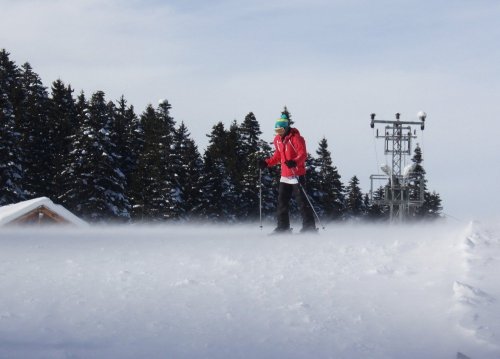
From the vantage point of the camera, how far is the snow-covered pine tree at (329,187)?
2670 inches

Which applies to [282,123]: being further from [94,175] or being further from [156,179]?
[156,179]

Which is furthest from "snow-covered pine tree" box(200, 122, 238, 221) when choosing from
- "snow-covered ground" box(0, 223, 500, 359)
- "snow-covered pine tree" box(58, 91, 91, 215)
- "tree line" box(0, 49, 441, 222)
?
"snow-covered ground" box(0, 223, 500, 359)

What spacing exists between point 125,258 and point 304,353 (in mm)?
4070

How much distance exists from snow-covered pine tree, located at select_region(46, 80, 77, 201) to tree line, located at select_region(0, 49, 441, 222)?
3.7 inches

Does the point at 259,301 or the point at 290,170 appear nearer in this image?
the point at 259,301

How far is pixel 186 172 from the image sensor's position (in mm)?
56188

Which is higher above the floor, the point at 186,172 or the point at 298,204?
the point at 186,172

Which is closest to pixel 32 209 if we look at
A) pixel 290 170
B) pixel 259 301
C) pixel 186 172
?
pixel 290 170

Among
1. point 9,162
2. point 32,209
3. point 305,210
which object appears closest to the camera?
point 305,210

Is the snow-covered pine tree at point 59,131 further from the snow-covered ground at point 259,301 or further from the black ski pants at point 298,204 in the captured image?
the snow-covered ground at point 259,301

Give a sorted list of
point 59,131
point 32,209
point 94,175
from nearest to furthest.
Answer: point 32,209 < point 94,175 < point 59,131

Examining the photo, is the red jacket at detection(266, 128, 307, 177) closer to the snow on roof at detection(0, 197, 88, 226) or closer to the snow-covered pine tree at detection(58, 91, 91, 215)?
the snow on roof at detection(0, 197, 88, 226)

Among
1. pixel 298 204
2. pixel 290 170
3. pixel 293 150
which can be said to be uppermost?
pixel 293 150

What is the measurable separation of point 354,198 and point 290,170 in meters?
72.0
